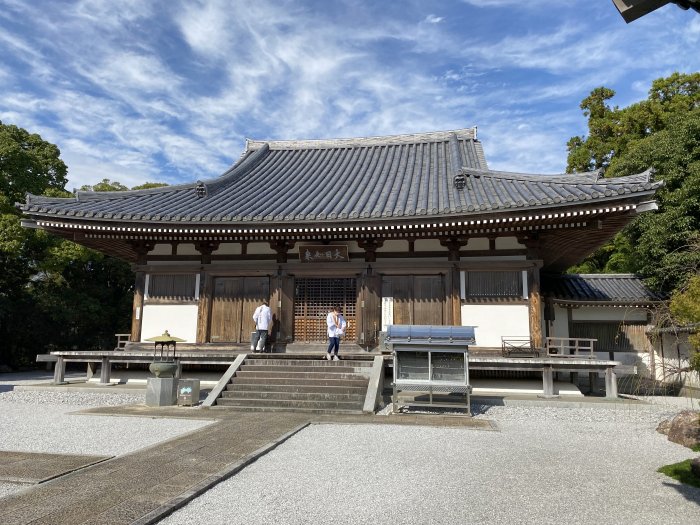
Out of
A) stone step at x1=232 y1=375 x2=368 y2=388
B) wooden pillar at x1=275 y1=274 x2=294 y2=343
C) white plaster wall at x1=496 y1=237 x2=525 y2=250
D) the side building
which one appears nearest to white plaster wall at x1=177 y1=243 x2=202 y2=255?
the side building

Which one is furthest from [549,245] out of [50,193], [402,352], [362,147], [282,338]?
[50,193]

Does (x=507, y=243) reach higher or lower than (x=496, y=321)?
higher

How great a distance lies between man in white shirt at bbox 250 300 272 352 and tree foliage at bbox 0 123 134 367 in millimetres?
12701

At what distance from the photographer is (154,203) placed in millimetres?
13523

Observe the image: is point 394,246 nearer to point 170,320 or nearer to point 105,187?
point 170,320

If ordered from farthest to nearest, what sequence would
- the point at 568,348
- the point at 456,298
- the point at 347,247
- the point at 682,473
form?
the point at 347,247 → the point at 456,298 → the point at 568,348 → the point at 682,473

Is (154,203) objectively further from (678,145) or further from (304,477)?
(678,145)

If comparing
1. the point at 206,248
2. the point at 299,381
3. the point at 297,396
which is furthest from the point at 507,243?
the point at 206,248

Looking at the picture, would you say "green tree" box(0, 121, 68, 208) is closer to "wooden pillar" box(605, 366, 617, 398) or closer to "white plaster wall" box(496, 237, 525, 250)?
"white plaster wall" box(496, 237, 525, 250)

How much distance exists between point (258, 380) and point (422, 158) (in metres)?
10.4

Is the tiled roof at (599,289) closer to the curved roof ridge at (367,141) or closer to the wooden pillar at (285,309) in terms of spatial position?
the curved roof ridge at (367,141)

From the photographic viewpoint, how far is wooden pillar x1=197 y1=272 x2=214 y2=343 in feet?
42.6

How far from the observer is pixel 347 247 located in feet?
41.8

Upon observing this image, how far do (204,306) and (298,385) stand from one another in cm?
463
